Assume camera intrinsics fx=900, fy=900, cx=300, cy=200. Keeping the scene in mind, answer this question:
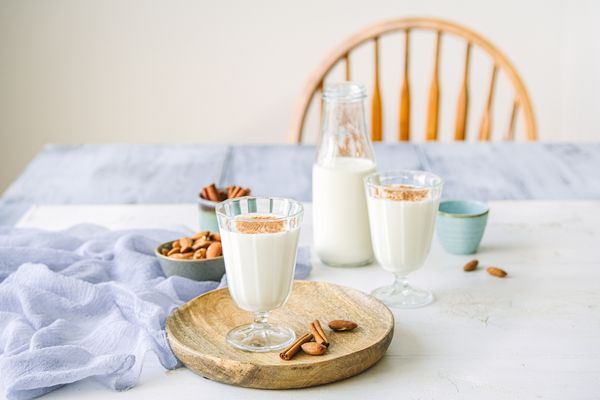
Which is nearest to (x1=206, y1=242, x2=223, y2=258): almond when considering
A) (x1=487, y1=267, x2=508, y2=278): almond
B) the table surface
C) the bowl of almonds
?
the bowl of almonds

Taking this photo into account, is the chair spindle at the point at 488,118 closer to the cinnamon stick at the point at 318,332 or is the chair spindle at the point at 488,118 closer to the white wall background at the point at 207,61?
the white wall background at the point at 207,61

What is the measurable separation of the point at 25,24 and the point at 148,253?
89.4 inches

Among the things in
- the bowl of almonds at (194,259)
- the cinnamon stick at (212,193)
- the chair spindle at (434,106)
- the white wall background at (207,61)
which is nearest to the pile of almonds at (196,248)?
the bowl of almonds at (194,259)

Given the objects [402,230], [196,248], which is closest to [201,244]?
[196,248]

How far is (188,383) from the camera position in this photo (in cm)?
97

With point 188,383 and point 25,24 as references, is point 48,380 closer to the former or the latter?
point 188,383

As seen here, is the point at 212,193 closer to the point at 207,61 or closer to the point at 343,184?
the point at 343,184

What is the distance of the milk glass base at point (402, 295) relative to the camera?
1.20 meters

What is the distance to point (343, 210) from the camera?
133 cm

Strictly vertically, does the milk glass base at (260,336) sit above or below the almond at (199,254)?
below

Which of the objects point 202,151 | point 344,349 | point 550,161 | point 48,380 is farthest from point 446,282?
point 202,151

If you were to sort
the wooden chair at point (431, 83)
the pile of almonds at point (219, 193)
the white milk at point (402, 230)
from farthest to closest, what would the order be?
the wooden chair at point (431, 83), the pile of almonds at point (219, 193), the white milk at point (402, 230)

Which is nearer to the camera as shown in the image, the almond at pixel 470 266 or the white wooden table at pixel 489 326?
the white wooden table at pixel 489 326

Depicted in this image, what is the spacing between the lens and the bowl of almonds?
4.07ft
